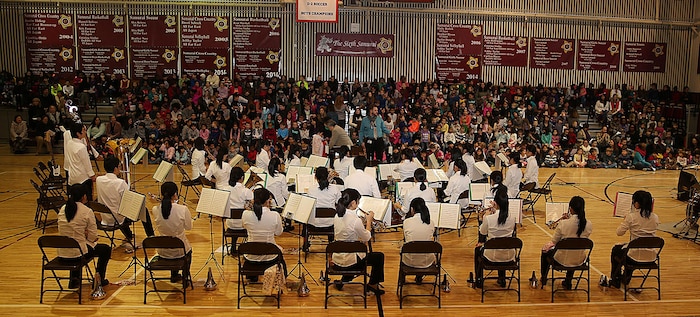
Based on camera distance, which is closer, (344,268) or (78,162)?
(344,268)

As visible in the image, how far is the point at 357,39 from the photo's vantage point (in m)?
27.8

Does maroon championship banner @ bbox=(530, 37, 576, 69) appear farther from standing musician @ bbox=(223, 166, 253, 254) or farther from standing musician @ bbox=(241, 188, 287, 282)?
standing musician @ bbox=(241, 188, 287, 282)

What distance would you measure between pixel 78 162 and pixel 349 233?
246 inches

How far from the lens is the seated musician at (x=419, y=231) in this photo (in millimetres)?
8688

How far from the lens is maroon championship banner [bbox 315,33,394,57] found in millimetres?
27750

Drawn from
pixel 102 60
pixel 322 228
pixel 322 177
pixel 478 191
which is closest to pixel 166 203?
pixel 322 228

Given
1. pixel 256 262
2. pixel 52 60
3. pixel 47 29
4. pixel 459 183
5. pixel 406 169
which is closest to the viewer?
pixel 256 262

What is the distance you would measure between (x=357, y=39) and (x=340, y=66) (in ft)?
4.61

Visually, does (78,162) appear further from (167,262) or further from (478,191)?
(478,191)

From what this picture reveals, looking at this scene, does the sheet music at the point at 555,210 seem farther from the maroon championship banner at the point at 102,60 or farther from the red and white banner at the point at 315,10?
the maroon championship banner at the point at 102,60

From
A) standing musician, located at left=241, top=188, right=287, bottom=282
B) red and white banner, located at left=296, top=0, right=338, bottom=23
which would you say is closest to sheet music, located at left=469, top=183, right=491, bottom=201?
standing musician, located at left=241, top=188, right=287, bottom=282

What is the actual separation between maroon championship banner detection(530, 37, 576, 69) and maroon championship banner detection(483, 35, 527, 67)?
461 mm

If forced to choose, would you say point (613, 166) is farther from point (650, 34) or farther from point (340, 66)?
point (340, 66)

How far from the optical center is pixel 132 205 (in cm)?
952
